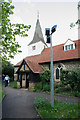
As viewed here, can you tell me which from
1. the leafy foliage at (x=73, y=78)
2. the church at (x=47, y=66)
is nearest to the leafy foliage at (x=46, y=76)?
the church at (x=47, y=66)

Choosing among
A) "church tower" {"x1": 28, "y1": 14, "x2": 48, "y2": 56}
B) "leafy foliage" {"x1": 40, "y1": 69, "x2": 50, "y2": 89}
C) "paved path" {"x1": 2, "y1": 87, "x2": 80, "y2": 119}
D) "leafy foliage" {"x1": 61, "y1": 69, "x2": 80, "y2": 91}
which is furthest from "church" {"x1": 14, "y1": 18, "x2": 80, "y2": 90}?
"church tower" {"x1": 28, "y1": 14, "x2": 48, "y2": 56}

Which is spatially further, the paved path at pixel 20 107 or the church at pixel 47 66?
the church at pixel 47 66

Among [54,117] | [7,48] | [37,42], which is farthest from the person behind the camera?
[37,42]

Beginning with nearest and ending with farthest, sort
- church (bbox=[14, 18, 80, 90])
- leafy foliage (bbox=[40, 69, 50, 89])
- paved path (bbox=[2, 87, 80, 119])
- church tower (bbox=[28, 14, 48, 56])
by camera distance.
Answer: paved path (bbox=[2, 87, 80, 119]) < leafy foliage (bbox=[40, 69, 50, 89]) < church (bbox=[14, 18, 80, 90]) < church tower (bbox=[28, 14, 48, 56])

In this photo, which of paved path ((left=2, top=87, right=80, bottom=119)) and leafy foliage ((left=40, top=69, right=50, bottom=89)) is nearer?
paved path ((left=2, top=87, right=80, bottom=119))

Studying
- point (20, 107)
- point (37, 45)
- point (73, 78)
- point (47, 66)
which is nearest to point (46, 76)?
point (47, 66)

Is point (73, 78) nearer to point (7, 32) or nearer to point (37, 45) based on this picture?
point (7, 32)

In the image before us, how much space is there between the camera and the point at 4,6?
17.0ft

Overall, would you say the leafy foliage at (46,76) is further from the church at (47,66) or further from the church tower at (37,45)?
the church tower at (37,45)

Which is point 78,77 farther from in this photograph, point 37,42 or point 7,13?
point 37,42

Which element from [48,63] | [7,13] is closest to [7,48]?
[7,13]

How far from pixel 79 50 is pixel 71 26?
5.59 meters

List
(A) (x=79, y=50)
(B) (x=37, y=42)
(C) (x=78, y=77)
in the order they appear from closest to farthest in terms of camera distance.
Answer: (C) (x=78, y=77) → (A) (x=79, y=50) → (B) (x=37, y=42)

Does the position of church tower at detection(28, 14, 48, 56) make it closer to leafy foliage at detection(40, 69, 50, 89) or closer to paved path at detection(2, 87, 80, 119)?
leafy foliage at detection(40, 69, 50, 89)
